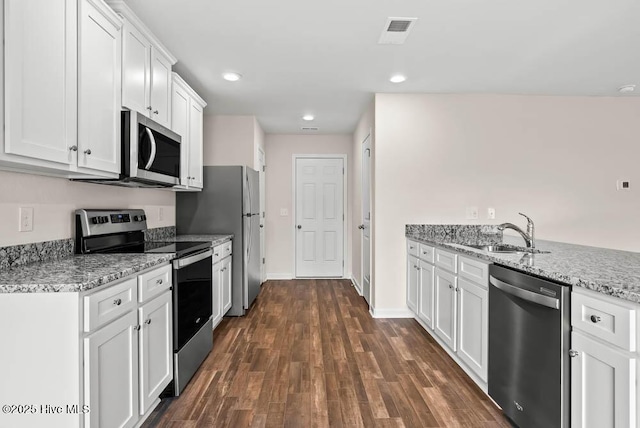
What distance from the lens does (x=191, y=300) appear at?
96.7 inches

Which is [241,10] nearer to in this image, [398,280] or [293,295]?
[398,280]

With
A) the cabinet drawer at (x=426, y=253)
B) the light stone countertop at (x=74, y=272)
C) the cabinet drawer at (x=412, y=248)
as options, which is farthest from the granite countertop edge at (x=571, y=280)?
the light stone countertop at (x=74, y=272)

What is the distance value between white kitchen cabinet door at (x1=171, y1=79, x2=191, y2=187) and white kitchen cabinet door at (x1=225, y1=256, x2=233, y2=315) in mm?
871

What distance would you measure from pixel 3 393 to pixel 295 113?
396 cm

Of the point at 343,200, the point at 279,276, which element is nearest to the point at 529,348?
the point at 343,200

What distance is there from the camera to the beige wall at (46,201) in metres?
1.70

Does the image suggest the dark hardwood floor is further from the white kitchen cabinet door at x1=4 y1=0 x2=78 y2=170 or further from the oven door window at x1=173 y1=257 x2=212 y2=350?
the white kitchen cabinet door at x1=4 y1=0 x2=78 y2=170

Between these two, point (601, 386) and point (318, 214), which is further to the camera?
point (318, 214)

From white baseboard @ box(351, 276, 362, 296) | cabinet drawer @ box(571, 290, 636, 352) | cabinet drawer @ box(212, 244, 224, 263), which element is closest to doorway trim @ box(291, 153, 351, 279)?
white baseboard @ box(351, 276, 362, 296)

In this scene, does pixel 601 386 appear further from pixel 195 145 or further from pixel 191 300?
pixel 195 145

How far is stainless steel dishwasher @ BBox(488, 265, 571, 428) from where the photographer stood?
4.91 ft

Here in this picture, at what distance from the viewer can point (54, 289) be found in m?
1.30

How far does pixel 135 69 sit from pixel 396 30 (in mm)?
1739

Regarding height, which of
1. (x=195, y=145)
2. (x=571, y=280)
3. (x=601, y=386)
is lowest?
(x=601, y=386)
